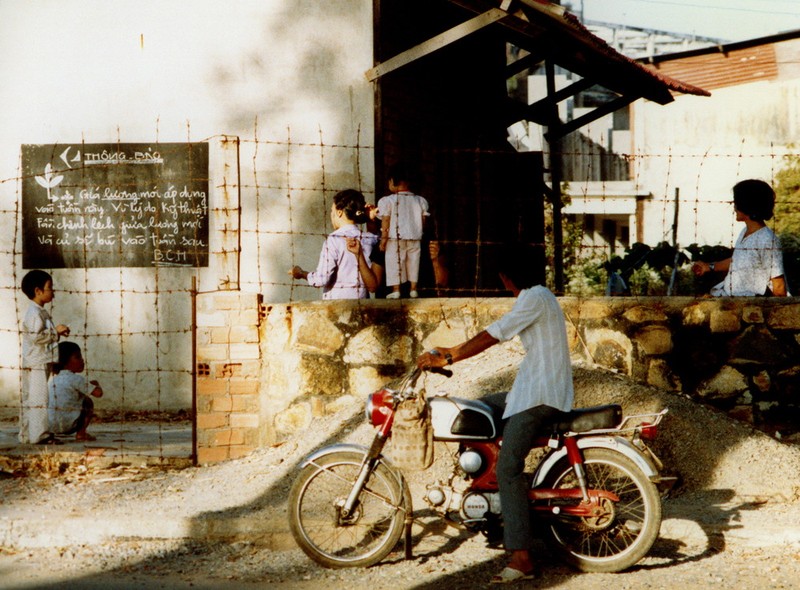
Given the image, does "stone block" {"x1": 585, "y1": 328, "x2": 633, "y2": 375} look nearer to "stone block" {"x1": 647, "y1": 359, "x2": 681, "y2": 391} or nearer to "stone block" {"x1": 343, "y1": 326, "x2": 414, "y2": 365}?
"stone block" {"x1": 647, "y1": 359, "x2": 681, "y2": 391}

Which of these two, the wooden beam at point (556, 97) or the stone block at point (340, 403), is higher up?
the wooden beam at point (556, 97)

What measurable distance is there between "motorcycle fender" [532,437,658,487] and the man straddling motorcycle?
176mm

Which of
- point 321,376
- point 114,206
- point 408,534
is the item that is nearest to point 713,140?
point 114,206

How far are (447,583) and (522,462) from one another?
72 centimetres

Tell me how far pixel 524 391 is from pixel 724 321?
335 centimetres

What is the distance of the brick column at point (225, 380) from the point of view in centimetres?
873

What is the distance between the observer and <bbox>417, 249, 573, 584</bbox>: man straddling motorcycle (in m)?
5.80

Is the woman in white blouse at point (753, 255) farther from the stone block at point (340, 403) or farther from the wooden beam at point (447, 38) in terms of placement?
the wooden beam at point (447, 38)

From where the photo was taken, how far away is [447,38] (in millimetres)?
10953

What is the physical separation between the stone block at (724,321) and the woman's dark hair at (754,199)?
0.73 metres

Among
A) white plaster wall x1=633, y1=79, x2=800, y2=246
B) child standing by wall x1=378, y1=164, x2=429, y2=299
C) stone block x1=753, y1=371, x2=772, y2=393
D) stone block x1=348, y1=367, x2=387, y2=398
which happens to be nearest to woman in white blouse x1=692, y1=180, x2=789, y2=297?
stone block x1=753, y1=371, x2=772, y2=393

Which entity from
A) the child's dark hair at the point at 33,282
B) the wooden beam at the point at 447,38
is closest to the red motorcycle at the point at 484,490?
the child's dark hair at the point at 33,282

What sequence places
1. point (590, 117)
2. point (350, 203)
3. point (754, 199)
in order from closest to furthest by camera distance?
point (754, 199), point (350, 203), point (590, 117)

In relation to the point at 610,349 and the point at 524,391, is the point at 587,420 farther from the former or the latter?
the point at 610,349
